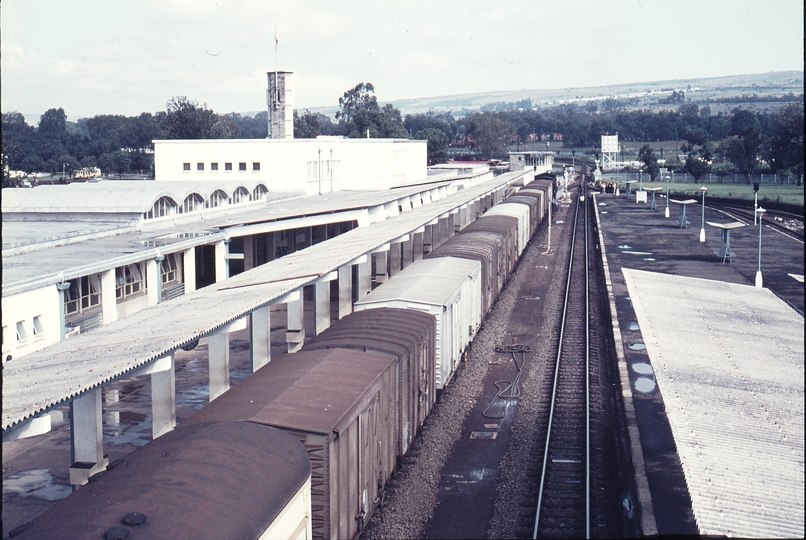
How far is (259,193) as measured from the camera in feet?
142

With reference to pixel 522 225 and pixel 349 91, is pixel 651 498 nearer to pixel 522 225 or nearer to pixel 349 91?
pixel 522 225

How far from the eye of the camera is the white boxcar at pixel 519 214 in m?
41.3

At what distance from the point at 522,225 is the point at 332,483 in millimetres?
34016

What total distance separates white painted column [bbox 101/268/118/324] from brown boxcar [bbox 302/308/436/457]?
29.8ft

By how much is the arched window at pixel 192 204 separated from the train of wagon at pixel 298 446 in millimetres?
17533

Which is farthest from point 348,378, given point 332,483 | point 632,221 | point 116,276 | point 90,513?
point 632,221

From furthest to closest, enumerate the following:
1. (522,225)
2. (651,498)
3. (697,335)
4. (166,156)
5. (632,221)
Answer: (632,221) < (166,156) < (522,225) < (697,335) < (651,498)

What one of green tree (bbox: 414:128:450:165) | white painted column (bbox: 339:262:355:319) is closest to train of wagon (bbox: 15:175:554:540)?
white painted column (bbox: 339:262:355:319)

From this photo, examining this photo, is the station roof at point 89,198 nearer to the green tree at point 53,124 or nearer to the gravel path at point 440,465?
the gravel path at point 440,465

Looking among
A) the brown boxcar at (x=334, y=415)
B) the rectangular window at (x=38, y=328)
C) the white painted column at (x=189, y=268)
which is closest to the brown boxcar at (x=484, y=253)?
the white painted column at (x=189, y=268)

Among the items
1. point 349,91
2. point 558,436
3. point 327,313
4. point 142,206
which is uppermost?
point 349,91

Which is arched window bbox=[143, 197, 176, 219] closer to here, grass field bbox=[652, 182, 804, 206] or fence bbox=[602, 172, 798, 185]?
grass field bbox=[652, 182, 804, 206]

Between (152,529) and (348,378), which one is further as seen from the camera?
(348,378)

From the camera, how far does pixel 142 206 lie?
30.7 metres
